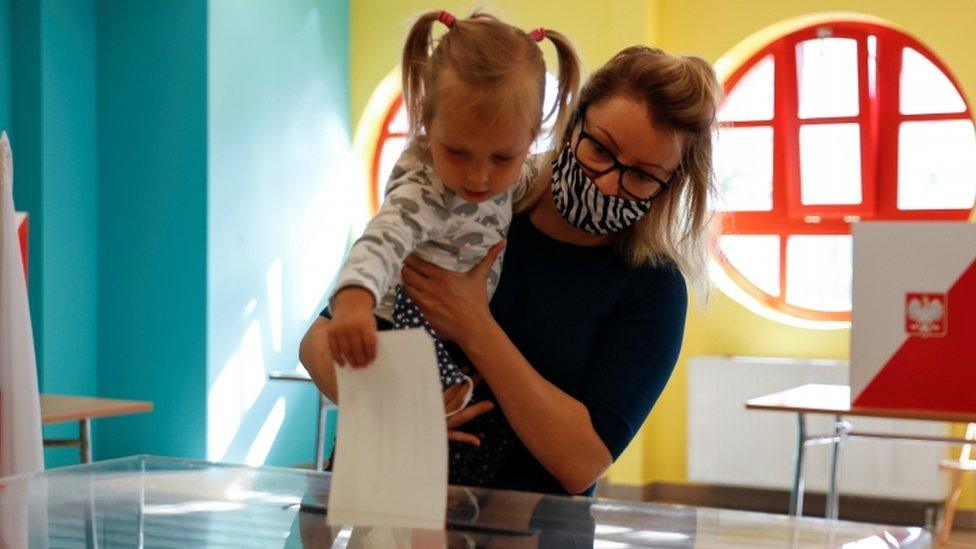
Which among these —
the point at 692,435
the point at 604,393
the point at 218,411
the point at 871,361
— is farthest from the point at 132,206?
the point at 604,393

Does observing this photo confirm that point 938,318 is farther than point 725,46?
No

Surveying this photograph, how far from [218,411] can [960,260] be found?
3722 mm

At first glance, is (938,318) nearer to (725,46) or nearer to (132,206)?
(725,46)

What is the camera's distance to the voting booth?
138 inches

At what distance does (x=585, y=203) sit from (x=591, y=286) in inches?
4.0

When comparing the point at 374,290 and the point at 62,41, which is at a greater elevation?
the point at 62,41

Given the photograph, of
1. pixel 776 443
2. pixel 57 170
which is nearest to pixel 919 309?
pixel 776 443

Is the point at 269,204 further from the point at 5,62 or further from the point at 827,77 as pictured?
the point at 827,77

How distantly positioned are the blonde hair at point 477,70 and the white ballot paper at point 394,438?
356 millimetres

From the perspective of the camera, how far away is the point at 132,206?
6.11 m

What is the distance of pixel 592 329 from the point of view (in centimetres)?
145

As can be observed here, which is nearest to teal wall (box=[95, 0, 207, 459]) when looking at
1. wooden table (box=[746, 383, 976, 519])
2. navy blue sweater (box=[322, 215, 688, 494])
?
wooden table (box=[746, 383, 976, 519])

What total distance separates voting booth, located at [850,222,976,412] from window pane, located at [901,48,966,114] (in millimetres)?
2760

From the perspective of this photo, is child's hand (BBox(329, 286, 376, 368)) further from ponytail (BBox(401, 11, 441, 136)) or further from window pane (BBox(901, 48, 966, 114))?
window pane (BBox(901, 48, 966, 114))
